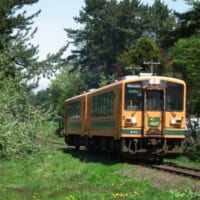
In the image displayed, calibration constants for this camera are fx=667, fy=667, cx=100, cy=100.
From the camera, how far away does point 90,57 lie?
8688 cm

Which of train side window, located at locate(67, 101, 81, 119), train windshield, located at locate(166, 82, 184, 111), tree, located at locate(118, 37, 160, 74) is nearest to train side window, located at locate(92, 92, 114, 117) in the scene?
train windshield, located at locate(166, 82, 184, 111)

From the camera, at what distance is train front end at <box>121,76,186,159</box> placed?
932 inches

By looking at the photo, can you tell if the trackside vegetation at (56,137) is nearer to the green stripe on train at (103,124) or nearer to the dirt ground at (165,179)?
the dirt ground at (165,179)

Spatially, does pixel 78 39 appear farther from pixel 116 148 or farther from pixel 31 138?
pixel 31 138

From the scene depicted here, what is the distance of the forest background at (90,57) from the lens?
52.0ft

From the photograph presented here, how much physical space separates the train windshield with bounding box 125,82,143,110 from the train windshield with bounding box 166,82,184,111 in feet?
3.38

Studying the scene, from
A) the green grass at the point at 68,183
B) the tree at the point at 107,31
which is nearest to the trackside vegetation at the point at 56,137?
the green grass at the point at 68,183

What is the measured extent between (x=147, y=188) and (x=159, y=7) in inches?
2907

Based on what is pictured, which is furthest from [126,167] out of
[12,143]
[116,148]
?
[12,143]

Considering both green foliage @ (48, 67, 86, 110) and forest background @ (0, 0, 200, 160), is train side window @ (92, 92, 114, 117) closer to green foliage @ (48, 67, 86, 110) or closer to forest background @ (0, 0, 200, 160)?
forest background @ (0, 0, 200, 160)

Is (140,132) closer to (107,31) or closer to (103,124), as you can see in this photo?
(103,124)

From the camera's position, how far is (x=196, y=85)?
111ft

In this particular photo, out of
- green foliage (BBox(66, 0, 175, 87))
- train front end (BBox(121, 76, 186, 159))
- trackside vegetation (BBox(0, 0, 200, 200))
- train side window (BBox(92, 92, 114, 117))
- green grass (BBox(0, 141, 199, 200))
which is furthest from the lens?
green foliage (BBox(66, 0, 175, 87))

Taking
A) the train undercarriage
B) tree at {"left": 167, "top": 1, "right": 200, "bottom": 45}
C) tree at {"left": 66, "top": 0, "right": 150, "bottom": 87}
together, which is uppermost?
tree at {"left": 66, "top": 0, "right": 150, "bottom": 87}
